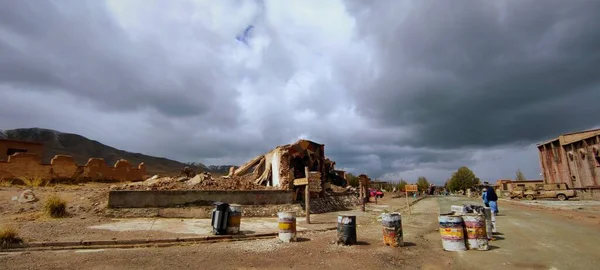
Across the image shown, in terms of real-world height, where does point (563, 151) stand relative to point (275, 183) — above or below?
above

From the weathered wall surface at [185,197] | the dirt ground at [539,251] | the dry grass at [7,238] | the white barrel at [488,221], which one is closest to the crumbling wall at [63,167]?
the weathered wall surface at [185,197]

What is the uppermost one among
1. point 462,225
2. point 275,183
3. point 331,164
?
point 331,164

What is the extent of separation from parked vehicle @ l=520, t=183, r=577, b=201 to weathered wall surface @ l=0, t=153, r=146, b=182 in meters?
44.2

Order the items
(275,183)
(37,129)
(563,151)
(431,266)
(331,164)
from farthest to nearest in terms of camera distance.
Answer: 1. (37,129)
2. (563,151)
3. (331,164)
4. (275,183)
5. (431,266)

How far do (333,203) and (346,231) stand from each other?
16.1 m

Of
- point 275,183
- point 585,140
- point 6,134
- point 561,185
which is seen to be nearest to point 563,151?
point 585,140

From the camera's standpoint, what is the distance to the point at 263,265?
25.3 feet

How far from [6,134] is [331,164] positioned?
288ft

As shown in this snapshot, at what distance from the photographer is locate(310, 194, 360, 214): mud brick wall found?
890 inches

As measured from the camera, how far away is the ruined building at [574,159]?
3644cm

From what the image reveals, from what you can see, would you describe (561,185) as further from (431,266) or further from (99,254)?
(99,254)

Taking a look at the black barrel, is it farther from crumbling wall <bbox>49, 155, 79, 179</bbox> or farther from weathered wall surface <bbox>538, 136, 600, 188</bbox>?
weathered wall surface <bbox>538, 136, 600, 188</bbox>

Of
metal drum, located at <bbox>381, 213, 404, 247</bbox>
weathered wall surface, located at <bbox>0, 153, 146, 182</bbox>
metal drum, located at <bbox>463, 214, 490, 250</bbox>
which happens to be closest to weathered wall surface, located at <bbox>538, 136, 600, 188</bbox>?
metal drum, located at <bbox>463, 214, 490, 250</bbox>

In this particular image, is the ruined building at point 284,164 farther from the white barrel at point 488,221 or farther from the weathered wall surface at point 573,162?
the weathered wall surface at point 573,162
